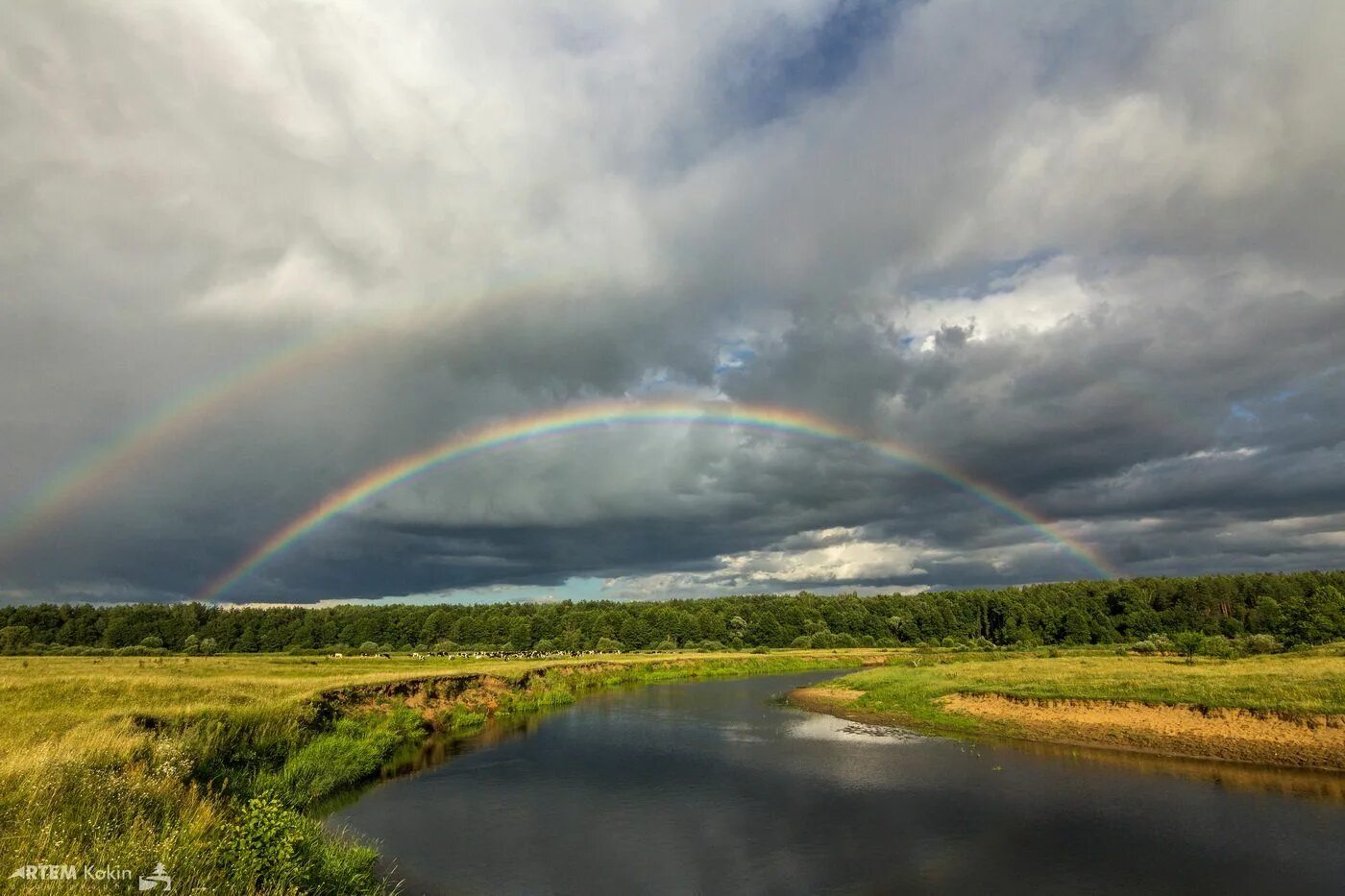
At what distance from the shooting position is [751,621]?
6496 inches

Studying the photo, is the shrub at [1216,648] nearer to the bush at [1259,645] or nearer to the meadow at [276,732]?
the bush at [1259,645]

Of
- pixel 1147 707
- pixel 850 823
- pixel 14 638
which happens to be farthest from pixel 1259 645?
pixel 14 638

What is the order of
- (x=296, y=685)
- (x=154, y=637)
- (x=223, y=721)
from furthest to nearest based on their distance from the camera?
(x=154, y=637) < (x=296, y=685) < (x=223, y=721)

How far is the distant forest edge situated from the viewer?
5453 inches

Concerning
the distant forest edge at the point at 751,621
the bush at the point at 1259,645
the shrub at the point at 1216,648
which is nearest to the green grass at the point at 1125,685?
the bush at the point at 1259,645

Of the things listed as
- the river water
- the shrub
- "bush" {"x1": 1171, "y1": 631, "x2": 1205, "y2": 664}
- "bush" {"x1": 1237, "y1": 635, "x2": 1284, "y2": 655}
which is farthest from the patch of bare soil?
"bush" {"x1": 1237, "y1": 635, "x2": 1284, "y2": 655}

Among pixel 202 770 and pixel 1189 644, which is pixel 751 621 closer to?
pixel 1189 644

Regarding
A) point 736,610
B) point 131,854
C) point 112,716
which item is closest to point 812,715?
point 112,716

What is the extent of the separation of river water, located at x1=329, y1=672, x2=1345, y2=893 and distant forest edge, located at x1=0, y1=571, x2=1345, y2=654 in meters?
104

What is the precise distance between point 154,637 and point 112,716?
144104mm

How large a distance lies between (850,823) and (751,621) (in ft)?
473

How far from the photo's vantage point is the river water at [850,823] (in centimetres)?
1916

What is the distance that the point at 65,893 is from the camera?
29.5ft

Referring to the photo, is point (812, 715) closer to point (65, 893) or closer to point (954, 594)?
point (65, 893)
